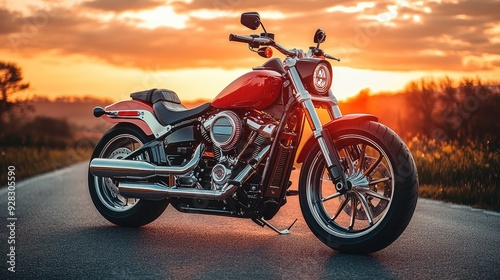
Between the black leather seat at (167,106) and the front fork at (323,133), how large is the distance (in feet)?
3.94

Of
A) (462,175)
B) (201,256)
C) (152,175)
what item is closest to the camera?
(201,256)

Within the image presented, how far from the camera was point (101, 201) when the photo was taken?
26.5 ft

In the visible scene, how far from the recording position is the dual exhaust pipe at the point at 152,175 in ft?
21.7

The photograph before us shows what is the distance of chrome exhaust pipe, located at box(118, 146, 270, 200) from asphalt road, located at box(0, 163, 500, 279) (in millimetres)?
419

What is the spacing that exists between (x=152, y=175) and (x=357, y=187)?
232cm

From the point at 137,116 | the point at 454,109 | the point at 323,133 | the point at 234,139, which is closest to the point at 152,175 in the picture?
the point at 137,116

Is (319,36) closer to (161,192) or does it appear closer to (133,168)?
(161,192)

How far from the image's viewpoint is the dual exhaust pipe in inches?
260

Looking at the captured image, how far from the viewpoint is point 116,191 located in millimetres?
8086

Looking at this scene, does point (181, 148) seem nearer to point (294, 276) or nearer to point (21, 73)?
point (294, 276)

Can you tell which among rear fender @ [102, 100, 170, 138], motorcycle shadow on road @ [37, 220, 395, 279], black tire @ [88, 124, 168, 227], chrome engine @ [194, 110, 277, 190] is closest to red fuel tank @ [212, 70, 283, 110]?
chrome engine @ [194, 110, 277, 190]

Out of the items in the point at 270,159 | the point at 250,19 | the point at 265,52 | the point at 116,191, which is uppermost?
the point at 250,19

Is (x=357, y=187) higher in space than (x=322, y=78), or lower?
lower

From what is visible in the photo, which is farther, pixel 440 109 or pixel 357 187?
pixel 440 109
